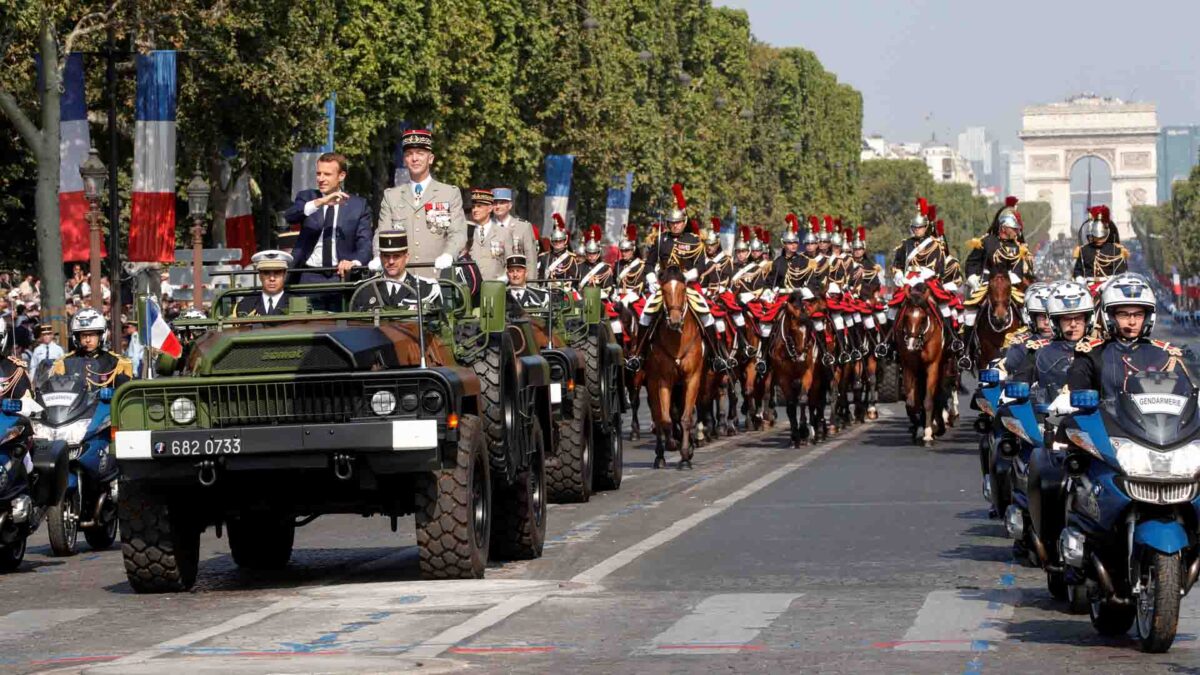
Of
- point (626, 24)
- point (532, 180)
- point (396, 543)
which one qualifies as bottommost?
point (396, 543)

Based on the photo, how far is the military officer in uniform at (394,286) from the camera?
608 inches

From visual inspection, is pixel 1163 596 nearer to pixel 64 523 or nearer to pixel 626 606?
pixel 626 606

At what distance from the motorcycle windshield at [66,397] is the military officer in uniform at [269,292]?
4103 mm

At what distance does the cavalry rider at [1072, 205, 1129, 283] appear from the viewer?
3014cm

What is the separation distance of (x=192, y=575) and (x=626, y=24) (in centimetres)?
5812

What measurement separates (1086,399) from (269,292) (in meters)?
5.71

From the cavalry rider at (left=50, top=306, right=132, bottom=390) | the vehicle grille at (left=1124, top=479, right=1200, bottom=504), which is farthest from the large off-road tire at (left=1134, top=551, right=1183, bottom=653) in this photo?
the cavalry rider at (left=50, top=306, right=132, bottom=390)

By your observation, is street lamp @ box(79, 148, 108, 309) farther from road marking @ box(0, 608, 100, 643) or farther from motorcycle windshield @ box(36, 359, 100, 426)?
road marking @ box(0, 608, 100, 643)

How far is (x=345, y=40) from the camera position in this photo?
155 feet

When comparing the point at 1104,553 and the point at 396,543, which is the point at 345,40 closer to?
the point at 396,543

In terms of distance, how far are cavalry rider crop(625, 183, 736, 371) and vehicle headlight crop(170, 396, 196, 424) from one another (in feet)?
42.9

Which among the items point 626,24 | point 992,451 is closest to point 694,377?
point 992,451

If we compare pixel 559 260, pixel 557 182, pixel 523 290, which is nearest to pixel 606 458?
pixel 523 290

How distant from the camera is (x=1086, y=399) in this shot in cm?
1194
